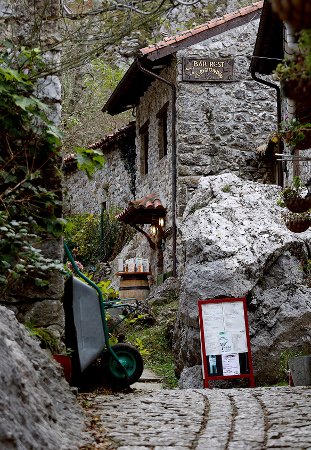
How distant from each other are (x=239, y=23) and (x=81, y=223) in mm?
7906

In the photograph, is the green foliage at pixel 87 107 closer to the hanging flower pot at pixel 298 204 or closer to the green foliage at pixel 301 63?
the hanging flower pot at pixel 298 204

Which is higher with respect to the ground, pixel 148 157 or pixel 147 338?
pixel 148 157

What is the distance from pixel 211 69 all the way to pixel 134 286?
4456mm

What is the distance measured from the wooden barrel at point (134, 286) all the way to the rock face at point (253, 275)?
474 cm

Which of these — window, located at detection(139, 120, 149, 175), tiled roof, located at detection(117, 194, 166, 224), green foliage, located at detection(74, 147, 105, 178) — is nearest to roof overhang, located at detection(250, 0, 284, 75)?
tiled roof, located at detection(117, 194, 166, 224)

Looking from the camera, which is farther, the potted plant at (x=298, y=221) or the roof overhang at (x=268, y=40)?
the roof overhang at (x=268, y=40)

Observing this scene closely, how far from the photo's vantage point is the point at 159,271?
656 inches

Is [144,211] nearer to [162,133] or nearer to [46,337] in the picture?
[162,133]

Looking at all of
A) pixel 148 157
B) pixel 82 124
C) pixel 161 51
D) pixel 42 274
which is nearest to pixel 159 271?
pixel 148 157

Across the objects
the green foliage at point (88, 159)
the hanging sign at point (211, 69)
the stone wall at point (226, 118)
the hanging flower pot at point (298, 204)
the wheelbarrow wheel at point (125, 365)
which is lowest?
the wheelbarrow wheel at point (125, 365)

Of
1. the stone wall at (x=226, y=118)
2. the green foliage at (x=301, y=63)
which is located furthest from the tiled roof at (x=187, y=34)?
the green foliage at (x=301, y=63)

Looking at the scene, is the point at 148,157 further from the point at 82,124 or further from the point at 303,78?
the point at 303,78

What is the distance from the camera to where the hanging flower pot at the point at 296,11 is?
237 centimetres

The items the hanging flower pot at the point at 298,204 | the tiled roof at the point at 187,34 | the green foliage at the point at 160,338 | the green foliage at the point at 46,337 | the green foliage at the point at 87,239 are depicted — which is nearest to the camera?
the green foliage at the point at 46,337
